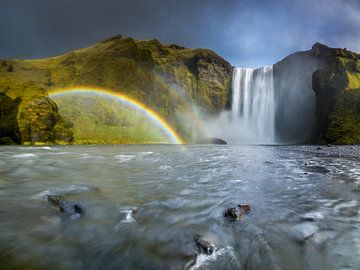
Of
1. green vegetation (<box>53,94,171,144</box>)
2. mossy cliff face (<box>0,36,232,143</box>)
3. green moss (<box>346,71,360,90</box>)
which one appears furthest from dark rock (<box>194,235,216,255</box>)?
green moss (<box>346,71,360,90</box>)

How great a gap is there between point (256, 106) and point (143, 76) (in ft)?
124

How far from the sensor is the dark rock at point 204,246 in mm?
4379

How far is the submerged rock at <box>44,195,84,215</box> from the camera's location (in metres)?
6.19

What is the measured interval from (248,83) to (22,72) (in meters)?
70.0

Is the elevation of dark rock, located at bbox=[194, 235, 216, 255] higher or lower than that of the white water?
lower

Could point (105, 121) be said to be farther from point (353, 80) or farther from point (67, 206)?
point (353, 80)

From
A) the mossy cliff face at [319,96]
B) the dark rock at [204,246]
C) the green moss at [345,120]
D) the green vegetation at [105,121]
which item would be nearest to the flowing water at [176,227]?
the dark rock at [204,246]

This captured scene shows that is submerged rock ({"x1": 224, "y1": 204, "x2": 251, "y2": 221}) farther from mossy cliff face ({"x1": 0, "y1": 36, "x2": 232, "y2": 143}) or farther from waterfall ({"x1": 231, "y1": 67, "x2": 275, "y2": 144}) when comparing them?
waterfall ({"x1": 231, "y1": 67, "x2": 275, "y2": 144})

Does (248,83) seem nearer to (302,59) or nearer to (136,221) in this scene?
(302,59)

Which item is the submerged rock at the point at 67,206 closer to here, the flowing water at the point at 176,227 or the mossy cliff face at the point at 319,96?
the flowing water at the point at 176,227

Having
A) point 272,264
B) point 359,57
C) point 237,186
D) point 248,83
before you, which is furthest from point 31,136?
point 359,57

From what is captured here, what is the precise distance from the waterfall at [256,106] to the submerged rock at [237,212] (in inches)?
3152

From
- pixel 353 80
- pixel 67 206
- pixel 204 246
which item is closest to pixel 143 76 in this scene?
pixel 353 80

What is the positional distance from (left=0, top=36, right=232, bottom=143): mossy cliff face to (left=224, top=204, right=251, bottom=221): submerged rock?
6199 centimetres
